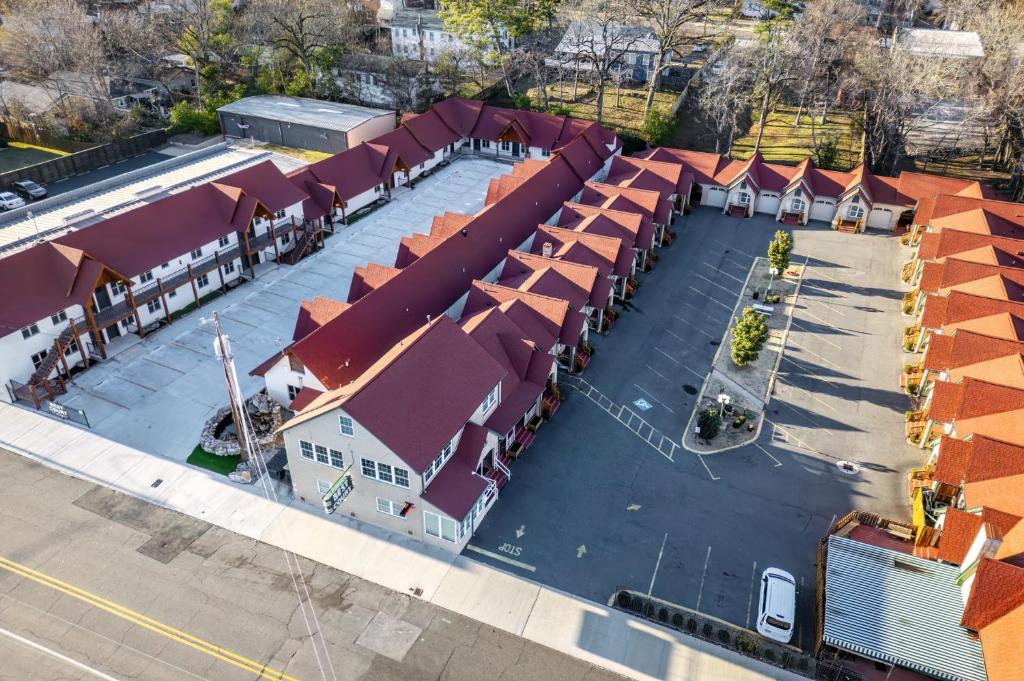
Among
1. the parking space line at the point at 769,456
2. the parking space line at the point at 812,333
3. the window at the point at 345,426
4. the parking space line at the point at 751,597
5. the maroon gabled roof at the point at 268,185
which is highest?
the maroon gabled roof at the point at 268,185

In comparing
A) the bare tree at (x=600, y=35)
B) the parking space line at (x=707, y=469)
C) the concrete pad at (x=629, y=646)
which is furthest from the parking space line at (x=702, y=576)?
the bare tree at (x=600, y=35)

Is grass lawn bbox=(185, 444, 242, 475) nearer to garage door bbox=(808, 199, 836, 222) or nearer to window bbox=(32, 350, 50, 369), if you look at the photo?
window bbox=(32, 350, 50, 369)

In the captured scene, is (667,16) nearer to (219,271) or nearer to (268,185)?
(268,185)

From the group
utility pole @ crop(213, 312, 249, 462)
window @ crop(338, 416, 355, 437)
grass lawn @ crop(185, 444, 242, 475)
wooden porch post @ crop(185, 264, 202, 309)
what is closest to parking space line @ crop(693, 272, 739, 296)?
window @ crop(338, 416, 355, 437)

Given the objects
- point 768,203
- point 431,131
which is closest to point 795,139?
point 768,203

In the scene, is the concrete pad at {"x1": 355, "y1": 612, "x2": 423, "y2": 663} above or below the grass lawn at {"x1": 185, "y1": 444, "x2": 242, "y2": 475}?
below

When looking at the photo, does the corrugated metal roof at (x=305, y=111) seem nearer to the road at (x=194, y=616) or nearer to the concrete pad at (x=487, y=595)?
the road at (x=194, y=616)

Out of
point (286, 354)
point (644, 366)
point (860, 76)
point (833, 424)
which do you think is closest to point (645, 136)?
point (860, 76)
